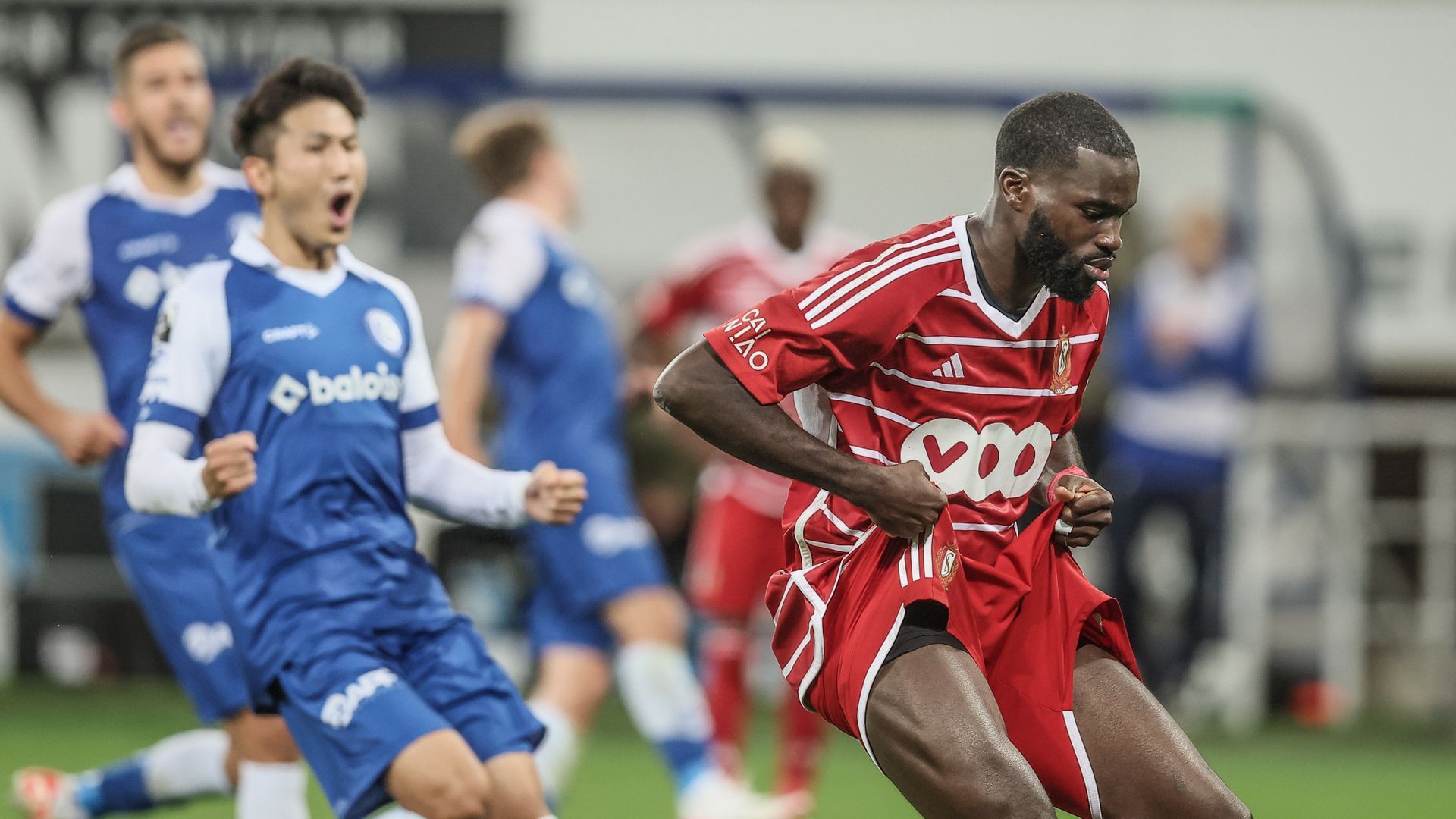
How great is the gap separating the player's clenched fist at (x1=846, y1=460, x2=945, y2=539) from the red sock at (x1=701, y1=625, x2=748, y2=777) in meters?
3.90

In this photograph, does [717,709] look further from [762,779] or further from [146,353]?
[146,353]

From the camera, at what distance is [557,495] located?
13.9 feet

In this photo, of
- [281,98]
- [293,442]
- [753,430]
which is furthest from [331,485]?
[753,430]

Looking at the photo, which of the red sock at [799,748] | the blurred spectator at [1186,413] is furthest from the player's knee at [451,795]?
the blurred spectator at [1186,413]

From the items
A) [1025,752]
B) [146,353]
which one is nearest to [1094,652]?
[1025,752]

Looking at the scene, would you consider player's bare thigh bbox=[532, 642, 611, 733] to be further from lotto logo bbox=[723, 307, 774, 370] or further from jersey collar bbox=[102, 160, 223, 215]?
lotto logo bbox=[723, 307, 774, 370]

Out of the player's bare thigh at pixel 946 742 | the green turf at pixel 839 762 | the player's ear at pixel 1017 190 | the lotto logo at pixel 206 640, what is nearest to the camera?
the player's bare thigh at pixel 946 742

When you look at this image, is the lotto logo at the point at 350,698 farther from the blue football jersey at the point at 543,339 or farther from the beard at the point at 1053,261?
the blue football jersey at the point at 543,339

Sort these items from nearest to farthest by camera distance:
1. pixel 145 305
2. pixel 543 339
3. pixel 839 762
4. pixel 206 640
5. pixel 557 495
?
pixel 557 495, pixel 206 640, pixel 145 305, pixel 543 339, pixel 839 762

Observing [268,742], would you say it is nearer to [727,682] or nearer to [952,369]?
[952,369]

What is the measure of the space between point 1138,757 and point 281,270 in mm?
2105

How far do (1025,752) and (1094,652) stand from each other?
278 mm

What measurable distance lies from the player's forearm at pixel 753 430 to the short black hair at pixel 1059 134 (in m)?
0.67

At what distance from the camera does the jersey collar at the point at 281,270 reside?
4.30 m
